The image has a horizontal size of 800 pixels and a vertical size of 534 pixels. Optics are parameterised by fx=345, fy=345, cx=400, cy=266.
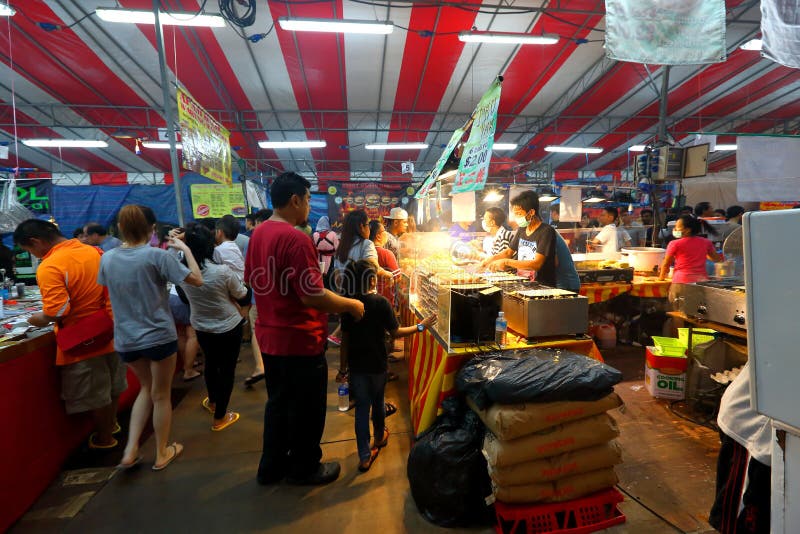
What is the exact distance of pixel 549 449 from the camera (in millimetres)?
1789

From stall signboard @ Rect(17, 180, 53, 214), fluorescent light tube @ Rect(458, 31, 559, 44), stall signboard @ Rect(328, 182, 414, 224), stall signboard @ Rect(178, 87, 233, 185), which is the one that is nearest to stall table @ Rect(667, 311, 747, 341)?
fluorescent light tube @ Rect(458, 31, 559, 44)

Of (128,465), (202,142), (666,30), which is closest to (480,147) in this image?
(666,30)

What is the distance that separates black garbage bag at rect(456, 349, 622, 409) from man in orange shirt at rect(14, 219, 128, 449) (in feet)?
8.79

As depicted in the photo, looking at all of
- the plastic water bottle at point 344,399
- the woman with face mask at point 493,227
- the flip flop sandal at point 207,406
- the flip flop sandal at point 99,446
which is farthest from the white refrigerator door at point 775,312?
the flip flop sandal at point 99,446

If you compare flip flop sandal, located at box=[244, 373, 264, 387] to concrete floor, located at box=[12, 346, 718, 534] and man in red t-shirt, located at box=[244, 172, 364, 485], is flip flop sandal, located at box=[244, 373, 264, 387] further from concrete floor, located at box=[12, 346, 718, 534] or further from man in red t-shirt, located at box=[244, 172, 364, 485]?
man in red t-shirt, located at box=[244, 172, 364, 485]

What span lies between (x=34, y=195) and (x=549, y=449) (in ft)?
30.6

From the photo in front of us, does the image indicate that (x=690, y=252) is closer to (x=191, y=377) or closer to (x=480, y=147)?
(x=480, y=147)

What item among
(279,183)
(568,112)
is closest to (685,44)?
(279,183)

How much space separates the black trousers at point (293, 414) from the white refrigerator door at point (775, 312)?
201 cm

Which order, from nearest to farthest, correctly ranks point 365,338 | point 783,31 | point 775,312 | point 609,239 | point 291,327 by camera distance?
point 775,312 < point 291,327 < point 365,338 < point 783,31 < point 609,239

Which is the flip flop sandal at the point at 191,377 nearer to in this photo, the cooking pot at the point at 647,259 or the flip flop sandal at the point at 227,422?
the flip flop sandal at the point at 227,422

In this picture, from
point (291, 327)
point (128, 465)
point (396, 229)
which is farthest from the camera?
point (396, 229)

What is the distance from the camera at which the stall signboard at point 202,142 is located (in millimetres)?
3866

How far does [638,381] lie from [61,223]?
1054 centimetres
